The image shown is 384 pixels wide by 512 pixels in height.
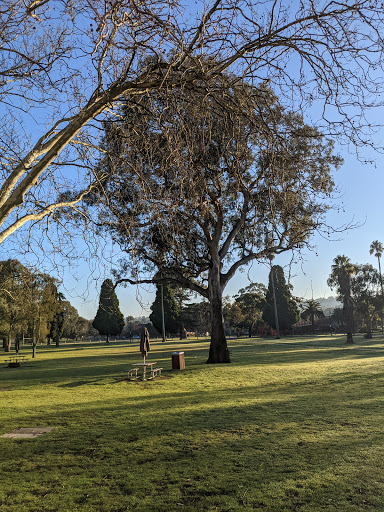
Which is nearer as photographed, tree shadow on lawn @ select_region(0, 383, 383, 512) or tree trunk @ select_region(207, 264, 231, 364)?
tree shadow on lawn @ select_region(0, 383, 383, 512)

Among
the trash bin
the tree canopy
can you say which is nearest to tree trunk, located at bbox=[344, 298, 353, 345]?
the trash bin

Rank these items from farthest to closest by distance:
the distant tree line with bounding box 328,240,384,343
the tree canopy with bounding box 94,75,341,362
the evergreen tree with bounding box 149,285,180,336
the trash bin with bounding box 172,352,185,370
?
the evergreen tree with bounding box 149,285,180,336 → the distant tree line with bounding box 328,240,384,343 → the trash bin with bounding box 172,352,185,370 → the tree canopy with bounding box 94,75,341,362

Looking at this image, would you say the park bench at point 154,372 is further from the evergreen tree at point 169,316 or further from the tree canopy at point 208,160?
the evergreen tree at point 169,316

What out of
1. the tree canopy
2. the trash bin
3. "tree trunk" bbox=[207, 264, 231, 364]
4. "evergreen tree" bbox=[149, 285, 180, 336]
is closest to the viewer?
the tree canopy

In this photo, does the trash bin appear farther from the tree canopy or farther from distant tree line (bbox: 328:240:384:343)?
distant tree line (bbox: 328:240:384:343)

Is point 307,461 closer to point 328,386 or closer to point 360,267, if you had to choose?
point 328,386

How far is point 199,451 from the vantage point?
6.15 meters

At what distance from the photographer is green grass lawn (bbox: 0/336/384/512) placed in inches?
173

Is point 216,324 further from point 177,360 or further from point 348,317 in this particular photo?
point 348,317

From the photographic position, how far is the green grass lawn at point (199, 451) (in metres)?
4.38

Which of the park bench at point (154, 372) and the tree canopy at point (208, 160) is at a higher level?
the tree canopy at point (208, 160)

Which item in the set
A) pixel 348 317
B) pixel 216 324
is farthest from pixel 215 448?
pixel 348 317

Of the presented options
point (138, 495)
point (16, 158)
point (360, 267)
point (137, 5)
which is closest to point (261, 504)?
point (138, 495)

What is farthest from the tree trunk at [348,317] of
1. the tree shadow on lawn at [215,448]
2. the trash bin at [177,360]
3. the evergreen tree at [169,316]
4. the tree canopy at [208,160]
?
the tree canopy at [208,160]
